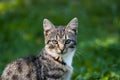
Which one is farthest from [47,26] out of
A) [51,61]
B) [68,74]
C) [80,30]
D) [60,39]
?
[80,30]

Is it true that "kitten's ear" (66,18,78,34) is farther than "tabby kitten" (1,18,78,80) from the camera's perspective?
Yes

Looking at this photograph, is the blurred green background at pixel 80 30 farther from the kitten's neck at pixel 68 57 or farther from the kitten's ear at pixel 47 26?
the kitten's ear at pixel 47 26

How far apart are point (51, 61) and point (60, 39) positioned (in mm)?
415

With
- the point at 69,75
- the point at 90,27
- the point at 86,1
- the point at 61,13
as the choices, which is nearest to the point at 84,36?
the point at 90,27

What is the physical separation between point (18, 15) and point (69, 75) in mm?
8708

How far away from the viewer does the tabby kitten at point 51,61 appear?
32.9 feet

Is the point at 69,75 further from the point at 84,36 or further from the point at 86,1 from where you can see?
the point at 86,1

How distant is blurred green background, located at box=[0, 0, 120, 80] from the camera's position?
12.9m

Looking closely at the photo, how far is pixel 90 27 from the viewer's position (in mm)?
18094

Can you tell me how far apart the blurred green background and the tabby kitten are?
1215 mm

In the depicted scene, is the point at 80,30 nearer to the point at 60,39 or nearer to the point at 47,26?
the point at 47,26

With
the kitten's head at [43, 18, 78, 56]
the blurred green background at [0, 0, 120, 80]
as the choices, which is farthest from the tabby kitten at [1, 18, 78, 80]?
the blurred green background at [0, 0, 120, 80]

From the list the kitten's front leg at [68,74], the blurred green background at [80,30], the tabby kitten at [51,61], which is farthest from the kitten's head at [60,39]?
the blurred green background at [80,30]

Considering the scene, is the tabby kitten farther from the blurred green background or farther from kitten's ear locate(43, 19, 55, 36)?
the blurred green background
